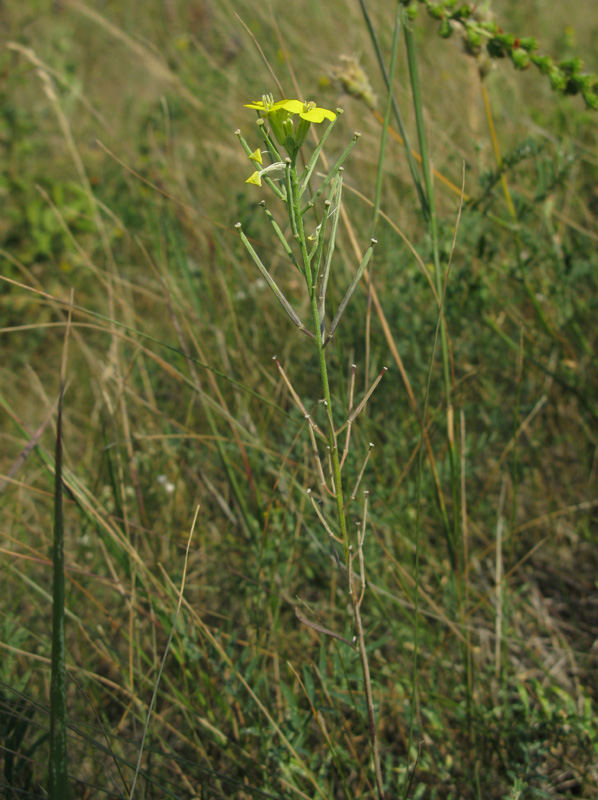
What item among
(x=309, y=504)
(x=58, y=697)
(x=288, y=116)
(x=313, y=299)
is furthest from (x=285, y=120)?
(x=309, y=504)

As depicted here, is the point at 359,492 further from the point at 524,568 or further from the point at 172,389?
the point at 172,389

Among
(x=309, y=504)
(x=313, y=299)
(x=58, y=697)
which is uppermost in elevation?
(x=313, y=299)

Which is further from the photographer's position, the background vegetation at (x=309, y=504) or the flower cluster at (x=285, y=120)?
the background vegetation at (x=309, y=504)

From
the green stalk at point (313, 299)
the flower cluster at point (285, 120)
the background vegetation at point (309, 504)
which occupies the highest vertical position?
the flower cluster at point (285, 120)

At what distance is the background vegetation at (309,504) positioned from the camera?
3.93ft

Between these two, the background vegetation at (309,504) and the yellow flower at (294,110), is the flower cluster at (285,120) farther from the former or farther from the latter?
the background vegetation at (309,504)

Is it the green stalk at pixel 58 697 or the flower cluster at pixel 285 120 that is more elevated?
the flower cluster at pixel 285 120

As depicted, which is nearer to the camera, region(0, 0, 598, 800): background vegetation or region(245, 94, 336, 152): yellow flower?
region(245, 94, 336, 152): yellow flower

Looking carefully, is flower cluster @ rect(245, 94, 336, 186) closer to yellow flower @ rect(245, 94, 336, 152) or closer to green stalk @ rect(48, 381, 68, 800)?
yellow flower @ rect(245, 94, 336, 152)

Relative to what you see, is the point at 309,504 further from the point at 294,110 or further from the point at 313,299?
the point at 294,110

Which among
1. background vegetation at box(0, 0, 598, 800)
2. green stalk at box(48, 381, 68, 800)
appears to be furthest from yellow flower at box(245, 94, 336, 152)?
green stalk at box(48, 381, 68, 800)

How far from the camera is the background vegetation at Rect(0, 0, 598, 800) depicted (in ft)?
3.93

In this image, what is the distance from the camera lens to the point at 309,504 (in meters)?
1.49

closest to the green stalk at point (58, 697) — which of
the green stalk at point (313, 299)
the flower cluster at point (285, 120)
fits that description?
the green stalk at point (313, 299)
